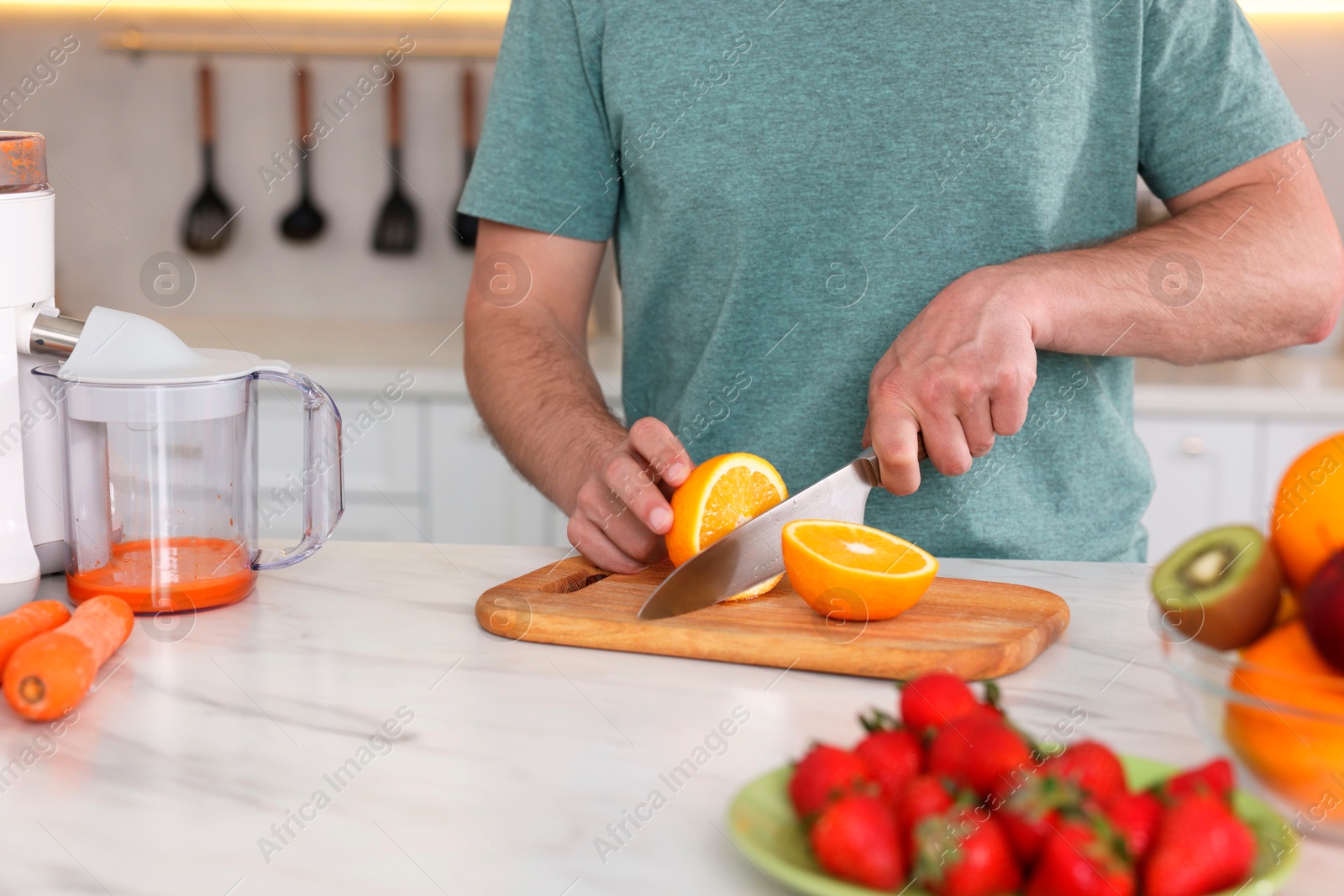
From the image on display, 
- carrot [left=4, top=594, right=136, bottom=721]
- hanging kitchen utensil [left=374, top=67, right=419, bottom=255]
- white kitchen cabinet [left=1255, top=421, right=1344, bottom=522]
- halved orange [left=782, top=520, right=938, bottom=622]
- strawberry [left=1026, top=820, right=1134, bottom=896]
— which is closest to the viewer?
strawberry [left=1026, top=820, right=1134, bottom=896]

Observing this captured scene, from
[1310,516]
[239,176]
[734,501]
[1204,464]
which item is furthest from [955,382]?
[239,176]

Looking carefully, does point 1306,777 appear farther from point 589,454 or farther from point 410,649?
point 589,454

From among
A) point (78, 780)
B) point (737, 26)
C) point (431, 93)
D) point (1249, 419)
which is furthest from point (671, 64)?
point (431, 93)

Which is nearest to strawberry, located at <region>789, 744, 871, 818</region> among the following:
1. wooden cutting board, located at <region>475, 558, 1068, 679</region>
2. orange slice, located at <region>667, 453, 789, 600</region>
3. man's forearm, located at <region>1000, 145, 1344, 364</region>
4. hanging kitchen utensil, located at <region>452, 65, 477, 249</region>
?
wooden cutting board, located at <region>475, 558, 1068, 679</region>

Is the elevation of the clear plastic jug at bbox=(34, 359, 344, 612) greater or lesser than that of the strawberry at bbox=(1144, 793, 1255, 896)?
lesser

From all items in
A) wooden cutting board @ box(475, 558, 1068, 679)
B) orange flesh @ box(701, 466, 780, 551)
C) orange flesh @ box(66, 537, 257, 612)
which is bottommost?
orange flesh @ box(66, 537, 257, 612)

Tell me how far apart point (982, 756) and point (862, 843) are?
0.06m

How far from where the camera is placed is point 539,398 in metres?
1.19

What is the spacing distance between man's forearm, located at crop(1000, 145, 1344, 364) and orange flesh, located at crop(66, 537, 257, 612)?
661 millimetres

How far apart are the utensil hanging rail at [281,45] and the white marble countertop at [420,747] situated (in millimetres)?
2041

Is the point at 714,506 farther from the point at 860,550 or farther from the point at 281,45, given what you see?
the point at 281,45

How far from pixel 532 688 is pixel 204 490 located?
323mm

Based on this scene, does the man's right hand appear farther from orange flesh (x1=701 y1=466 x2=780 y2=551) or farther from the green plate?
the green plate

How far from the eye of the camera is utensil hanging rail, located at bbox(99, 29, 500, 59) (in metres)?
2.66
